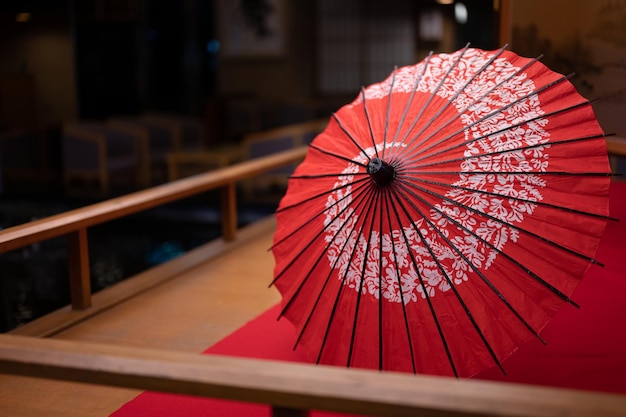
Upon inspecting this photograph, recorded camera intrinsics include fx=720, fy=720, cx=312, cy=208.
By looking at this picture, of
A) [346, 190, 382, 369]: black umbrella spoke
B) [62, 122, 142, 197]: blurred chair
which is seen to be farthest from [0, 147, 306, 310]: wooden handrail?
[62, 122, 142, 197]: blurred chair

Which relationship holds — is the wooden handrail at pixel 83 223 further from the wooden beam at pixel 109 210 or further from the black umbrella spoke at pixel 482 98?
the black umbrella spoke at pixel 482 98

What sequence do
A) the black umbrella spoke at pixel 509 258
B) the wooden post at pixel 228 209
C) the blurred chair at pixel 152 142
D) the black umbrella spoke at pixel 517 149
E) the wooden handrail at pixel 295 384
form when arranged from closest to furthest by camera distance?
the wooden handrail at pixel 295 384, the black umbrella spoke at pixel 509 258, the black umbrella spoke at pixel 517 149, the wooden post at pixel 228 209, the blurred chair at pixel 152 142

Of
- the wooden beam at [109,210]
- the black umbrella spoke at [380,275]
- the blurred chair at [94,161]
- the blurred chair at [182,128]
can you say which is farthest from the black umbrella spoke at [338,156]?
the blurred chair at [182,128]

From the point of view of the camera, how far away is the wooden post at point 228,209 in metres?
3.58

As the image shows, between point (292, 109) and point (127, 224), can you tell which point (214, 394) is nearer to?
point (127, 224)

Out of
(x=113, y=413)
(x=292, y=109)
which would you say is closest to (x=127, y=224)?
(x=113, y=413)

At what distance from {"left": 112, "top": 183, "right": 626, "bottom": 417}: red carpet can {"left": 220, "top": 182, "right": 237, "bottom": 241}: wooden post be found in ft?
3.33

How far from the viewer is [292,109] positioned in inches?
422

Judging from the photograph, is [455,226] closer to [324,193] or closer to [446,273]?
[446,273]

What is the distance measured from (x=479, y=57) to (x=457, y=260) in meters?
0.61

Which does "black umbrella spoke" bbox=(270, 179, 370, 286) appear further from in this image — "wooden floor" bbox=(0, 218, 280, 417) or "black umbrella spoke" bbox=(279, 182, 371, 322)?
"wooden floor" bbox=(0, 218, 280, 417)

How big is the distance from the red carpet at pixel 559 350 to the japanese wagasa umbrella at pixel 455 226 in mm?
314

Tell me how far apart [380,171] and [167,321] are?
1.33m

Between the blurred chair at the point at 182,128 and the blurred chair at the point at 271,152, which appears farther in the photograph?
the blurred chair at the point at 182,128
